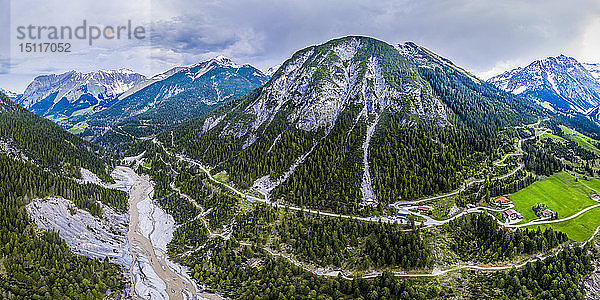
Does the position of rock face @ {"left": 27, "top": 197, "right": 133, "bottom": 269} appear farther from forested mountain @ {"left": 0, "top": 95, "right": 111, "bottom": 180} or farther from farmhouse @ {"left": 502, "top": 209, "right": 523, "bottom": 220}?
farmhouse @ {"left": 502, "top": 209, "right": 523, "bottom": 220}

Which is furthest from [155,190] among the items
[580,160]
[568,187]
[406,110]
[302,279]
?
[580,160]

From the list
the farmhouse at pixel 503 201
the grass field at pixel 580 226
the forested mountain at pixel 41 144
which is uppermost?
the forested mountain at pixel 41 144

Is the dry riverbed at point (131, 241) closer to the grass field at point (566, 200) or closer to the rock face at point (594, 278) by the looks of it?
the rock face at point (594, 278)

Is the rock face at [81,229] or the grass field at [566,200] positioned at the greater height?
the grass field at [566,200]

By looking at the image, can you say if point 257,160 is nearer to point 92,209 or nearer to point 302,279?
point 92,209

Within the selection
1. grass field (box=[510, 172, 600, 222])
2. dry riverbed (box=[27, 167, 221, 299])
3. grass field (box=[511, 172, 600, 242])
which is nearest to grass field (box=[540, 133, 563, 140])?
grass field (box=[511, 172, 600, 242])

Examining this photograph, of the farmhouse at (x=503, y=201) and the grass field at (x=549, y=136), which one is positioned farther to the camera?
the grass field at (x=549, y=136)

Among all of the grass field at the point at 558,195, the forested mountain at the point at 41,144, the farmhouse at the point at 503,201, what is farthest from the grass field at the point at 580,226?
the forested mountain at the point at 41,144

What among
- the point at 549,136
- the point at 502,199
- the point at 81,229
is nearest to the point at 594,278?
the point at 502,199
